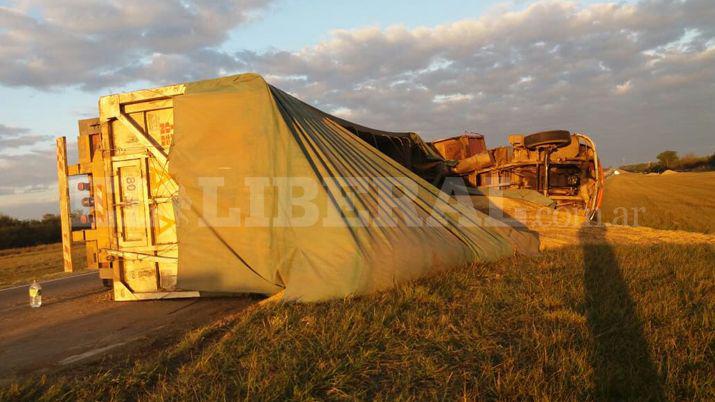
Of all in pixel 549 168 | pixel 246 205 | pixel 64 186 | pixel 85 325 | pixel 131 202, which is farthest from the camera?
pixel 549 168

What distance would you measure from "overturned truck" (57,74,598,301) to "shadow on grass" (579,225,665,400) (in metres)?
1.74

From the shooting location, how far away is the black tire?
1006 cm

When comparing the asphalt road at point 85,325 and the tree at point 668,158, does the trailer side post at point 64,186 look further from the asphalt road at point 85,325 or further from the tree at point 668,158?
the tree at point 668,158

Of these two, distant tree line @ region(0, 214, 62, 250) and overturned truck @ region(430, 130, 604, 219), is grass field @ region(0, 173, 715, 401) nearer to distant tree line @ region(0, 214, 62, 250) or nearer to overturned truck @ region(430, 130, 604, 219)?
overturned truck @ region(430, 130, 604, 219)

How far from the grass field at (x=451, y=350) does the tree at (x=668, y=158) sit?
283ft

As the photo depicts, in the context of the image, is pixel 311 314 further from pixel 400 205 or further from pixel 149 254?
pixel 149 254

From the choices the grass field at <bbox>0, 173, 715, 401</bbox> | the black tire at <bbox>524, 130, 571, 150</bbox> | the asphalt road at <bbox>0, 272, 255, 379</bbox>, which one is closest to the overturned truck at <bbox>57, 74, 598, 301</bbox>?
the asphalt road at <bbox>0, 272, 255, 379</bbox>

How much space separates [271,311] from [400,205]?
252 centimetres

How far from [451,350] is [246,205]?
Answer: 3.35 meters

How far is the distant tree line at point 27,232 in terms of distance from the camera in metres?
32.0

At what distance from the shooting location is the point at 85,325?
5516mm

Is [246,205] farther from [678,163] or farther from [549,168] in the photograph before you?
[678,163]

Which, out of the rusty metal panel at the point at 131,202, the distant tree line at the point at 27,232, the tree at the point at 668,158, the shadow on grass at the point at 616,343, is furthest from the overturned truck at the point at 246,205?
the tree at the point at 668,158

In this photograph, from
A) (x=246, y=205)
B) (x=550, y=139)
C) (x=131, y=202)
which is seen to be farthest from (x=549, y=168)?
(x=131, y=202)
